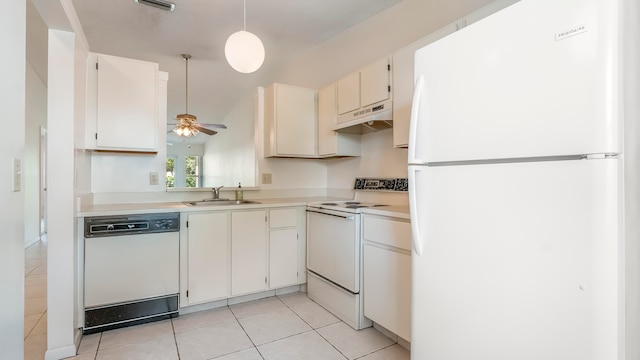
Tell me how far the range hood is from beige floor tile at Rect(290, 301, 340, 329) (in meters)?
1.63

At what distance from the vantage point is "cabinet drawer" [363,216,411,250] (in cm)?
186

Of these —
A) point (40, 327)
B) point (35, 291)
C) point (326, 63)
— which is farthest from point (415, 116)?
point (35, 291)

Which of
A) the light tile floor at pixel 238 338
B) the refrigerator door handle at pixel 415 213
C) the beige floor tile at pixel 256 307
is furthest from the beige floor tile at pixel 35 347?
the refrigerator door handle at pixel 415 213

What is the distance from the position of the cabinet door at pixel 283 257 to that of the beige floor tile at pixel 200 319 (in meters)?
0.46

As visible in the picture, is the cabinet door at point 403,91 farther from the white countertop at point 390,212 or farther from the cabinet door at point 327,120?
the cabinet door at point 327,120

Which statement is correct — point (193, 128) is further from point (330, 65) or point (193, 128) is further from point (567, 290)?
point (567, 290)

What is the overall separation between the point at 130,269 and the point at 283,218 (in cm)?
125

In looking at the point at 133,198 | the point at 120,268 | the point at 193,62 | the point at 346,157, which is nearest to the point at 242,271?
the point at 120,268

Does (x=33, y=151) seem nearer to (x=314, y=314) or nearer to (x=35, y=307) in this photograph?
(x=35, y=307)

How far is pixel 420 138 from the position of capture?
1.32 m

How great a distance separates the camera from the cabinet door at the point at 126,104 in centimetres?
237

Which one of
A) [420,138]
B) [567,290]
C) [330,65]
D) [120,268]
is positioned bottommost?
[120,268]

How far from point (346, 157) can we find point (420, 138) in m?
2.00

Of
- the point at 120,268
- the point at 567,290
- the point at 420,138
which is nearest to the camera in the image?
the point at 567,290
